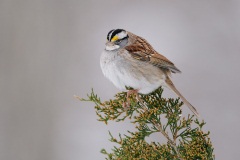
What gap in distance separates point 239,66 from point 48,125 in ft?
11.7

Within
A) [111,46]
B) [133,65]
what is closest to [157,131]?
[133,65]

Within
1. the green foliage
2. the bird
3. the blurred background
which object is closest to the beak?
the bird

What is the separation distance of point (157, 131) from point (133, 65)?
3.14ft

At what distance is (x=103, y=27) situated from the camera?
8.95m

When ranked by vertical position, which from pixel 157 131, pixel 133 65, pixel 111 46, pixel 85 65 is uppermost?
pixel 85 65

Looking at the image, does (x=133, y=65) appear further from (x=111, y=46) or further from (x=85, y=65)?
(x=85, y=65)

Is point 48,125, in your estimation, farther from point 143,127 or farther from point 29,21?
point 143,127

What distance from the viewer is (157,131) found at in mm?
2303

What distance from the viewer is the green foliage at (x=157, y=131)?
7.12ft

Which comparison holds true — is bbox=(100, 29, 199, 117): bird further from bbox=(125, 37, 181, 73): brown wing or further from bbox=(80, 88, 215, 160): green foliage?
bbox=(80, 88, 215, 160): green foliage

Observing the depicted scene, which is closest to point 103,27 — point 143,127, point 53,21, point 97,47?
point 97,47

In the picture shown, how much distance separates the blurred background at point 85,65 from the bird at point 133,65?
4145 millimetres

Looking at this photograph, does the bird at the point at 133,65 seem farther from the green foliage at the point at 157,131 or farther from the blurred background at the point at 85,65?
the blurred background at the point at 85,65

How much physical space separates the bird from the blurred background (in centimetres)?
414
